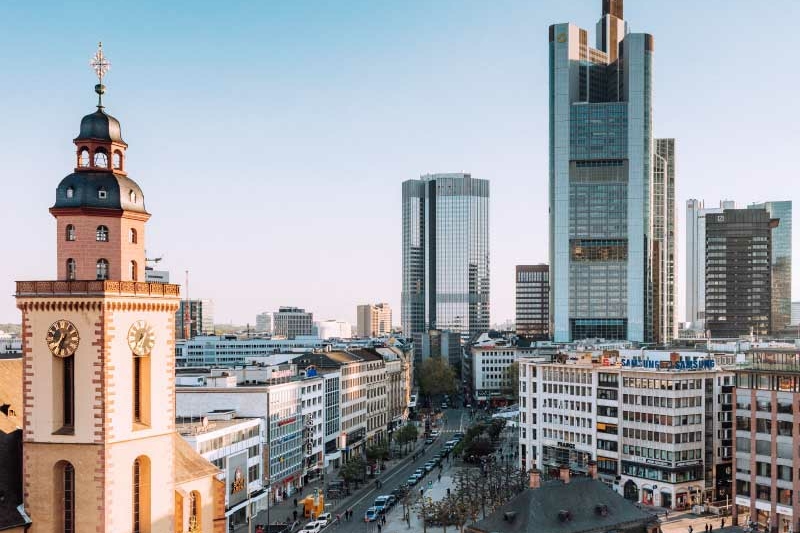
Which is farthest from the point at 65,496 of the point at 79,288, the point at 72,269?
the point at 72,269

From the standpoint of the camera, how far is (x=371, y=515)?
122m

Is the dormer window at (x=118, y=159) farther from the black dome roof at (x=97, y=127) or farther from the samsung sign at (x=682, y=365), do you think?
the samsung sign at (x=682, y=365)

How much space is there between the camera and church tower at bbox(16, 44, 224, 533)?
49.6 meters

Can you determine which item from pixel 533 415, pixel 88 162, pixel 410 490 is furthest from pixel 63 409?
pixel 533 415

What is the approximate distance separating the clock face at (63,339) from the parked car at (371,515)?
7784cm

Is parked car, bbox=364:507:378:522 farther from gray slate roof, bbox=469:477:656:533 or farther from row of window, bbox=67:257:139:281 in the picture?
row of window, bbox=67:257:139:281

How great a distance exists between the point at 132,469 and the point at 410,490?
94283 millimetres

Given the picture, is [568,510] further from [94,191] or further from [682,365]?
[682,365]

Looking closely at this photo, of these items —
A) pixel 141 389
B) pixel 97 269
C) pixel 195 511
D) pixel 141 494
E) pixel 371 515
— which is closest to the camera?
pixel 97 269

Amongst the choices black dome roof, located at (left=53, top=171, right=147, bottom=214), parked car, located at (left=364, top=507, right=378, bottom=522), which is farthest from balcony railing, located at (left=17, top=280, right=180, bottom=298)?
parked car, located at (left=364, top=507, right=378, bottom=522)

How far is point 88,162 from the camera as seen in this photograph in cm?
5175

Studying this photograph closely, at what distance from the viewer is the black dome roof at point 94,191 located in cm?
5041

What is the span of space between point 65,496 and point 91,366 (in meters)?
7.81

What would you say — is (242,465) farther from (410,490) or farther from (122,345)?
(122,345)
